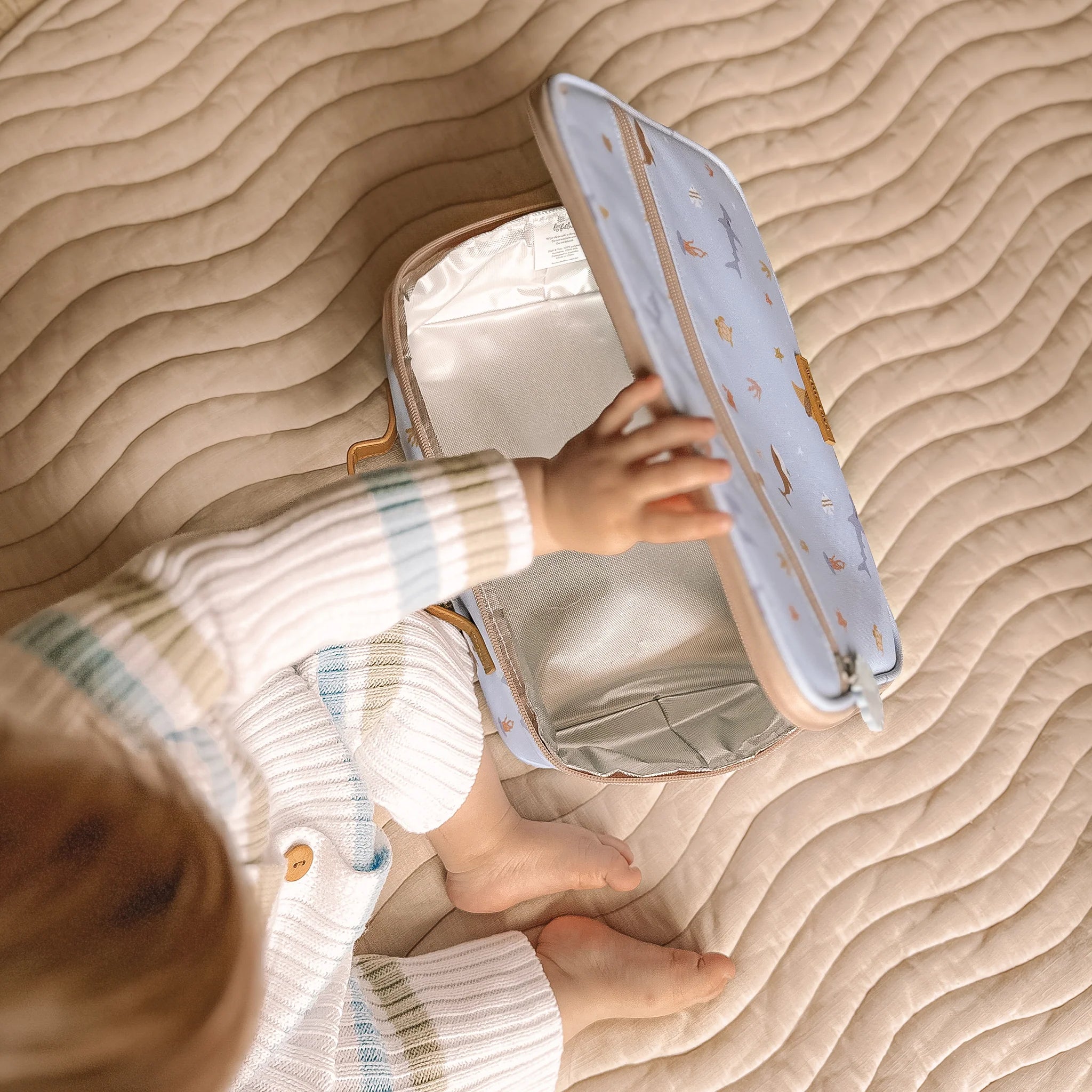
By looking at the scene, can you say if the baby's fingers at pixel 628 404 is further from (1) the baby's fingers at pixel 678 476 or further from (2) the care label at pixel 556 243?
(2) the care label at pixel 556 243

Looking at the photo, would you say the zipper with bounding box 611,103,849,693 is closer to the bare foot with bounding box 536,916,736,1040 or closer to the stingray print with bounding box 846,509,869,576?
the stingray print with bounding box 846,509,869,576

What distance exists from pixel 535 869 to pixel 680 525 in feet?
1.42

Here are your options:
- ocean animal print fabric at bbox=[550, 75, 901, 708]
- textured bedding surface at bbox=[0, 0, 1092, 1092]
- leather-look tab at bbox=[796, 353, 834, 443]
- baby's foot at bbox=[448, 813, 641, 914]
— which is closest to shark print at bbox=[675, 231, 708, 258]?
ocean animal print fabric at bbox=[550, 75, 901, 708]

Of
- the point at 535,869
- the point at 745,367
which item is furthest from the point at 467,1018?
the point at 745,367

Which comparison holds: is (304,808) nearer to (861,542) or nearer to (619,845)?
(619,845)

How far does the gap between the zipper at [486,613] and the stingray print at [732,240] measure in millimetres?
230

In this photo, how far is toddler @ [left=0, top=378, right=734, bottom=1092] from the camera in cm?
42

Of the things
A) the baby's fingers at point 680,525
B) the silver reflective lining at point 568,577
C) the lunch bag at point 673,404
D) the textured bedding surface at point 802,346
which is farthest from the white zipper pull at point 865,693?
the textured bedding surface at point 802,346

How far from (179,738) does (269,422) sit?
40cm

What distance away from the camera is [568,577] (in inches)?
35.7

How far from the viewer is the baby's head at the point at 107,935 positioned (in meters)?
0.41

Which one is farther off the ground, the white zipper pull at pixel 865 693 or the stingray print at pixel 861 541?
the stingray print at pixel 861 541

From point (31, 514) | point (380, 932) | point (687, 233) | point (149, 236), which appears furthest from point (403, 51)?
point (380, 932)

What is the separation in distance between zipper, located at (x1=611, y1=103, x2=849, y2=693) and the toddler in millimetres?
65
